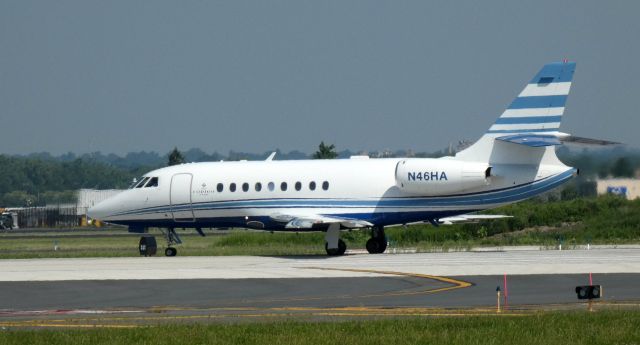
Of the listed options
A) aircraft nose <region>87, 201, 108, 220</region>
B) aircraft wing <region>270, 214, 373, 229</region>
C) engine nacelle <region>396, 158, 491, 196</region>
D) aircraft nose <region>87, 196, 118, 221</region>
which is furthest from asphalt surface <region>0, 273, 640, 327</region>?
aircraft nose <region>87, 201, 108, 220</region>

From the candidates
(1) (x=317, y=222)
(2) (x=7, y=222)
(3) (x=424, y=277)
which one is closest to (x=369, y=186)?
(1) (x=317, y=222)

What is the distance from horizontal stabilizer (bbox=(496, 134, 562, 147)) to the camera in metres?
41.3

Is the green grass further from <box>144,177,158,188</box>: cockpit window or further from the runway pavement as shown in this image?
<box>144,177,158,188</box>: cockpit window

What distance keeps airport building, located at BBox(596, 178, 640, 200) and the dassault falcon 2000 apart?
25.8 ft

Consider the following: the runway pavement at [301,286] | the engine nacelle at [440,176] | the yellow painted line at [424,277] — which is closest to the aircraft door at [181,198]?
the runway pavement at [301,286]

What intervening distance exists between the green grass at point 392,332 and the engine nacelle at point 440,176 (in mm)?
20609

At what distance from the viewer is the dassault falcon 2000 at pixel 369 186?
139 ft

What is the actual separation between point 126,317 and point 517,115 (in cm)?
2239

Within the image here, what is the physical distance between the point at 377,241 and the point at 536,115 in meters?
8.14

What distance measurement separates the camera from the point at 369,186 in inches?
1738

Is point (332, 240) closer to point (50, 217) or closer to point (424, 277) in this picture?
point (424, 277)

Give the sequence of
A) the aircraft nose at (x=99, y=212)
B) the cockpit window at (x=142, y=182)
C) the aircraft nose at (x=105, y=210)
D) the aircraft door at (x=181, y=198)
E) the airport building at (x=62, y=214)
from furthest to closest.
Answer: the airport building at (x=62, y=214)
the aircraft nose at (x=99, y=212)
the aircraft nose at (x=105, y=210)
the cockpit window at (x=142, y=182)
the aircraft door at (x=181, y=198)

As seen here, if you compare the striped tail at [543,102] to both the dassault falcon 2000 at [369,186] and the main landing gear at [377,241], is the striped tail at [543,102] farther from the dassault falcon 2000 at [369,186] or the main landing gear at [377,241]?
the main landing gear at [377,241]

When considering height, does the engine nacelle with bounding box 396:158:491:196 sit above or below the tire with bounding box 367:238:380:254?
above
